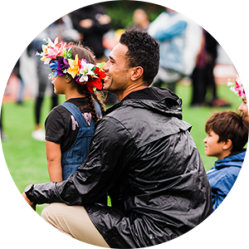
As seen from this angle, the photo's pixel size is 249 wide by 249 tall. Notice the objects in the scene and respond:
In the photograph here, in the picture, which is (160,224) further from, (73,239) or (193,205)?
(73,239)

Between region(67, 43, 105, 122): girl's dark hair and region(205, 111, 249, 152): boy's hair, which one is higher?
region(67, 43, 105, 122): girl's dark hair

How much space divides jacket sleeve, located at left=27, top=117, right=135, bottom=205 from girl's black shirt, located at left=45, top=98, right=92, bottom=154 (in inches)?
16.6

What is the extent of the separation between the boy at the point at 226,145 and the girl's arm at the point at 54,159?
53.1 inches

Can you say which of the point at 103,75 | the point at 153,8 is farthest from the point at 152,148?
the point at 153,8

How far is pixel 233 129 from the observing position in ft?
10.9

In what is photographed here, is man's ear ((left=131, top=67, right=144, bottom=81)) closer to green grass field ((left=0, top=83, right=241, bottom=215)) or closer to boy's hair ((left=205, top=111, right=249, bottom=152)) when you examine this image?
boy's hair ((left=205, top=111, right=249, bottom=152))

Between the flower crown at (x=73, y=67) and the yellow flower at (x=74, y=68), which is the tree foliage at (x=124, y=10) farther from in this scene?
the yellow flower at (x=74, y=68)

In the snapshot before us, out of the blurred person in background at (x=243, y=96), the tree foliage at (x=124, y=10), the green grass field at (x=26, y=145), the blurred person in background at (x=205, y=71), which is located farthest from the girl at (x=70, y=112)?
the tree foliage at (x=124, y=10)

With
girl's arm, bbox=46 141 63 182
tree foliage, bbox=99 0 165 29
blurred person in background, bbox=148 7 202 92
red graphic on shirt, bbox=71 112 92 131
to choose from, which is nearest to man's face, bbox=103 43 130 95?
red graphic on shirt, bbox=71 112 92 131

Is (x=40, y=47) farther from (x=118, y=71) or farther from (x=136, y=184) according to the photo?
(x=136, y=184)

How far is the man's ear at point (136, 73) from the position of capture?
2.64 metres

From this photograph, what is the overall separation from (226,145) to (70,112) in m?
1.56

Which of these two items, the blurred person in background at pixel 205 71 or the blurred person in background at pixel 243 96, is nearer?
the blurred person in background at pixel 243 96

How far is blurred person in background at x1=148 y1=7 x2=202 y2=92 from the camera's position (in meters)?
7.44
